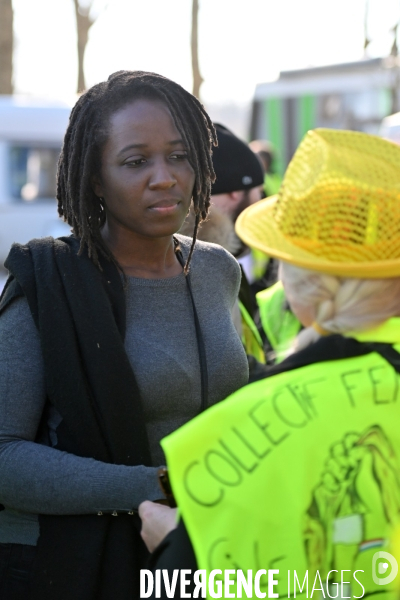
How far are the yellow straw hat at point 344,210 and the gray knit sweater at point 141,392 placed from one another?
70 centimetres

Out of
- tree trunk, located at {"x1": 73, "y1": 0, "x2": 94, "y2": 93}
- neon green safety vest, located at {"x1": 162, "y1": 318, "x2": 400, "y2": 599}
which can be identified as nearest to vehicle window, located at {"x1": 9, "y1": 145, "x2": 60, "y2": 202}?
tree trunk, located at {"x1": 73, "y1": 0, "x2": 94, "y2": 93}

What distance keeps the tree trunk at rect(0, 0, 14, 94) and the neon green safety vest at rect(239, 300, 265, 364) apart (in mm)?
11440

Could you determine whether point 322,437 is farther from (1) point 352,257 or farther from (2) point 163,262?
(2) point 163,262

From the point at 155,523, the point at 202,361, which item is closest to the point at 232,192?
the point at 202,361

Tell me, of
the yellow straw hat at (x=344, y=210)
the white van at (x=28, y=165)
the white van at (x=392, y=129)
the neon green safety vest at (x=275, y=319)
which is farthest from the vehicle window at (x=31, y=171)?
the yellow straw hat at (x=344, y=210)

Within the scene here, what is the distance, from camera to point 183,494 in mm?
1554

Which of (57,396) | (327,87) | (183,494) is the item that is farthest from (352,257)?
(327,87)

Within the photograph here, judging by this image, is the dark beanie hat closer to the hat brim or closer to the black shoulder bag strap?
the black shoulder bag strap

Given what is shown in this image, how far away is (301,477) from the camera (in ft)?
4.95

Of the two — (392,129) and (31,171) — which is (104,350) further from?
(31,171)

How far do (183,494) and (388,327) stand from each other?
0.48 meters

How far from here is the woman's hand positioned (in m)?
1.80

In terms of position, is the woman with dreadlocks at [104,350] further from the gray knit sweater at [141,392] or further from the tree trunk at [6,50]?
the tree trunk at [6,50]

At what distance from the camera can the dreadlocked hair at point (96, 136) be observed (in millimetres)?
2396
